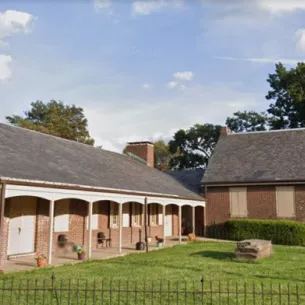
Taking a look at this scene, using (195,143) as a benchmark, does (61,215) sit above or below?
below

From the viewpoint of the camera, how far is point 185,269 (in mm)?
11789

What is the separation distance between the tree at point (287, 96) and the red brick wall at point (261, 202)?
64.2 feet

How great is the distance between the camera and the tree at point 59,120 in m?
47.9

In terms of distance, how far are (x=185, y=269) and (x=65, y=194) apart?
447 centimetres

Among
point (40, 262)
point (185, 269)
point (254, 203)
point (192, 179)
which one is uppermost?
point (192, 179)

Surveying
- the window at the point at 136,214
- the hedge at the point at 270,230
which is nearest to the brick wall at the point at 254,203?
the hedge at the point at 270,230

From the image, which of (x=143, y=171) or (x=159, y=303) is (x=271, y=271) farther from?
(x=143, y=171)

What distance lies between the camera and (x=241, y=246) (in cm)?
1406

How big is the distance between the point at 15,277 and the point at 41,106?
46499 millimetres

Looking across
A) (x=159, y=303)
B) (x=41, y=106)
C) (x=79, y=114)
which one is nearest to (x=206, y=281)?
(x=159, y=303)

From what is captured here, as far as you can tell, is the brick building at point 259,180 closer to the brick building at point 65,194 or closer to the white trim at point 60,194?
the brick building at point 65,194

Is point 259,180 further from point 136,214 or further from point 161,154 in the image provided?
point 161,154

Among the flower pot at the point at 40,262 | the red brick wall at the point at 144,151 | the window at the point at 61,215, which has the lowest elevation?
the flower pot at the point at 40,262

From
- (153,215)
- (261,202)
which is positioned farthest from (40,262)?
(261,202)
